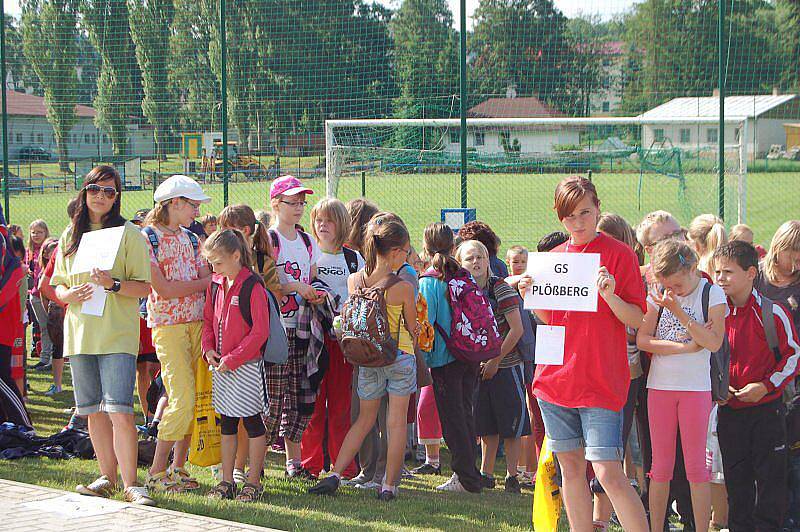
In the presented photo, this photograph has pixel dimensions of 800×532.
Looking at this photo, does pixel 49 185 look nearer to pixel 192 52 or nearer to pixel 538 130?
pixel 192 52

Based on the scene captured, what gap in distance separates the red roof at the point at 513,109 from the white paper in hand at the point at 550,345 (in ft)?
28.7

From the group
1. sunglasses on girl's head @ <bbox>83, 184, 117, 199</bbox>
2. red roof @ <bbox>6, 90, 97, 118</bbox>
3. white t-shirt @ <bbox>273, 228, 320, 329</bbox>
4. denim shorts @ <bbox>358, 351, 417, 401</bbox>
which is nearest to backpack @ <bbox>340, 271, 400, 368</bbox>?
denim shorts @ <bbox>358, 351, 417, 401</bbox>

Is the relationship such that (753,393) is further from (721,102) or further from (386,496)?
(721,102)

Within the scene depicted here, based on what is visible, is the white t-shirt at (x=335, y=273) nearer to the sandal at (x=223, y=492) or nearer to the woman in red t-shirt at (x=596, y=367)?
the sandal at (x=223, y=492)

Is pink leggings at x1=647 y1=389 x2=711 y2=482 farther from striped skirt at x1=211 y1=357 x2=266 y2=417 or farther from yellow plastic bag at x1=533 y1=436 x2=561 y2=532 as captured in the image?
striped skirt at x1=211 y1=357 x2=266 y2=417

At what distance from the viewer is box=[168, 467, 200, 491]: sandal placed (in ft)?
20.7

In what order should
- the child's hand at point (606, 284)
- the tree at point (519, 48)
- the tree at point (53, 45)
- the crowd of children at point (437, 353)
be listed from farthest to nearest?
the tree at point (53, 45)
the tree at point (519, 48)
the crowd of children at point (437, 353)
the child's hand at point (606, 284)

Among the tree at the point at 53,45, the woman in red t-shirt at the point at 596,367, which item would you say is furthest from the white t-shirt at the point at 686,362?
the tree at the point at 53,45

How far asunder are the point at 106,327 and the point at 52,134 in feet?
35.7

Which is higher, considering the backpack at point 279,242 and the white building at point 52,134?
the white building at point 52,134

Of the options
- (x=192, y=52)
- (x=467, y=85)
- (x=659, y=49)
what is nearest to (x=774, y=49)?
Result: (x=659, y=49)

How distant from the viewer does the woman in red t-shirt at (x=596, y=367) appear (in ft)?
14.8

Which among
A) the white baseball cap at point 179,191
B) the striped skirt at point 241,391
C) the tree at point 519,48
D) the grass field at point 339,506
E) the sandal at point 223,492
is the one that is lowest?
the grass field at point 339,506

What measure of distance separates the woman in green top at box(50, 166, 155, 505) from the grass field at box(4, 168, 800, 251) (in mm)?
6548
